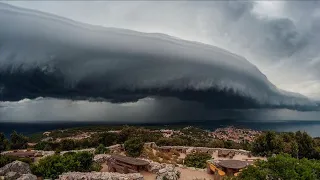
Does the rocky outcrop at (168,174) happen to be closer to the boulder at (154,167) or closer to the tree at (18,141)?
the boulder at (154,167)

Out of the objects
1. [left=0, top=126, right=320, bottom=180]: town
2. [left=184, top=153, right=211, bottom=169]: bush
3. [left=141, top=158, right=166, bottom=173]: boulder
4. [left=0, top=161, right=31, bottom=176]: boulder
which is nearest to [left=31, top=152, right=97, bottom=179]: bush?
[left=0, top=126, right=320, bottom=180]: town

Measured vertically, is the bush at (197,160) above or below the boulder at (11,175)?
below

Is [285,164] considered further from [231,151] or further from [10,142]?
[10,142]

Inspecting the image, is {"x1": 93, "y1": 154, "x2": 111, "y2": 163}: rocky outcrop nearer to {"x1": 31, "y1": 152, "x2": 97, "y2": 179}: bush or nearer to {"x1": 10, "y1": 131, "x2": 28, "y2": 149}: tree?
{"x1": 31, "y1": 152, "x2": 97, "y2": 179}: bush

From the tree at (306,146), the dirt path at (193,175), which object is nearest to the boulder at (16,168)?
the dirt path at (193,175)

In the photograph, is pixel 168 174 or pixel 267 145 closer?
pixel 168 174

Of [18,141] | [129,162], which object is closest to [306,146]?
[129,162]

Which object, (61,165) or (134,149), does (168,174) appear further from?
(134,149)
